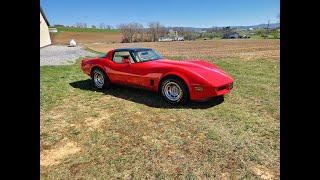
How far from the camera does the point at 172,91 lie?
5887 millimetres

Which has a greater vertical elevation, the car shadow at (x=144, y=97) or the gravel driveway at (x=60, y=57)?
the gravel driveway at (x=60, y=57)

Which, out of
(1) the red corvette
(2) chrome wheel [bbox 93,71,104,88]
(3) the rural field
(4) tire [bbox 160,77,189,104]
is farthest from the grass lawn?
(2) chrome wheel [bbox 93,71,104,88]

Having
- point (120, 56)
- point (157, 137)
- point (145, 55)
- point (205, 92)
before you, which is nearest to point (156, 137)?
point (157, 137)

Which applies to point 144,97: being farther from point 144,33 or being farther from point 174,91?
point 144,33

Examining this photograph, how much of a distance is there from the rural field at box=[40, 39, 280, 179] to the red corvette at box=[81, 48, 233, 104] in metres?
0.32

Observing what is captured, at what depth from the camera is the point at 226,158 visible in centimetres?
349

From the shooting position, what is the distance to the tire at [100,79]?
7219 millimetres

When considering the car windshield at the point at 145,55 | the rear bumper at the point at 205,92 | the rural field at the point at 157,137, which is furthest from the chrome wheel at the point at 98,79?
the rear bumper at the point at 205,92

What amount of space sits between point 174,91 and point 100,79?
8.07ft

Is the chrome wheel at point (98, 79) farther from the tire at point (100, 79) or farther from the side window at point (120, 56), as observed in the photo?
the side window at point (120, 56)
